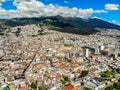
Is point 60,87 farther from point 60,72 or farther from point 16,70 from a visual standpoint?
point 16,70

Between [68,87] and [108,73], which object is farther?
[108,73]

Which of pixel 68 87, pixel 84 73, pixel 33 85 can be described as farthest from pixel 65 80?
pixel 33 85

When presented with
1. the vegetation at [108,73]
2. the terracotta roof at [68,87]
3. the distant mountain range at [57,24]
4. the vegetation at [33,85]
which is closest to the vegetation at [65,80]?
the terracotta roof at [68,87]

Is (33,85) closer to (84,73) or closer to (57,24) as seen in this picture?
(84,73)

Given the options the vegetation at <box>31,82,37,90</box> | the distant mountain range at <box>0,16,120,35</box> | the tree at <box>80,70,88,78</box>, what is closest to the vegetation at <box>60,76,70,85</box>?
the tree at <box>80,70,88,78</box>

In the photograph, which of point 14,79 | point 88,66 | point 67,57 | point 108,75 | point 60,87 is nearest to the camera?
point 60,87

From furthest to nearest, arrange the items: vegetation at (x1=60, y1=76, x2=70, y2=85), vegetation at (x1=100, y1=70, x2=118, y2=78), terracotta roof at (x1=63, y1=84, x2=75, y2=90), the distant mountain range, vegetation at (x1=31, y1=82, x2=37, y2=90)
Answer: the distant mountain range → vegetation at (x1=100, y1=70, x2=118, y2=78) → vegetation at (x1=60, y1=76, x2=70, y2=85) → vegetation at (x1=31, y1=82, x2=37, y2=90) → terracotta roof at (x1=63, y1=84, x2=75, y2=90)

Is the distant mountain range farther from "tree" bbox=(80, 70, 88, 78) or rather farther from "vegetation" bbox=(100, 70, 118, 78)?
"tree" bbox=(80, 70, 88, 78)

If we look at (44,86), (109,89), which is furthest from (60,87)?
(109,89)

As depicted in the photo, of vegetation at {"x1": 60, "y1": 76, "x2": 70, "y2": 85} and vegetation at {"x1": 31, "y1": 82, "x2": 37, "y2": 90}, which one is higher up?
vegetation at {"x1": 60, "y1": 76, "x2": 70, "y2": 85}

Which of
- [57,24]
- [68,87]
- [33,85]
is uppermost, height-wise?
[68,87]

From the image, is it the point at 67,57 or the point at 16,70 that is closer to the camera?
the point at 16,70
